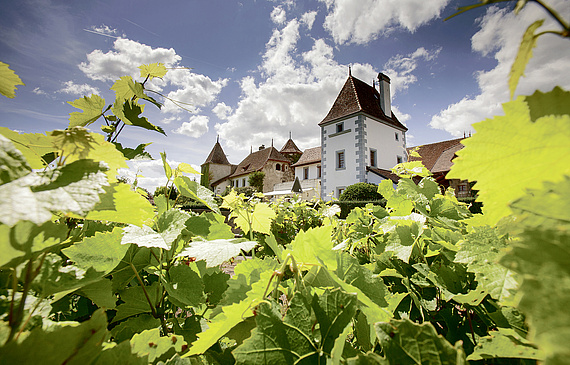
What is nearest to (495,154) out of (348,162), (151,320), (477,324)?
(477,324)

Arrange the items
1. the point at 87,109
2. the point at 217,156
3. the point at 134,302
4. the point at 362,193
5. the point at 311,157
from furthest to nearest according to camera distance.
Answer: the point at 217,156 → the point at 311,157 → the point at 362,193 → the point at 87,109 → the point at 134,302

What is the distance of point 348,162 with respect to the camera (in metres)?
21.2

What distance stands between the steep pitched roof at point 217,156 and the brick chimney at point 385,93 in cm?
Result: 2718

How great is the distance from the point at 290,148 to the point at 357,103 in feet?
67.5

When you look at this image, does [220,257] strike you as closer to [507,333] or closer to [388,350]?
[388,350]

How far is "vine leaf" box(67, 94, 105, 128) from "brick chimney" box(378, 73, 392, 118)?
81.0ft

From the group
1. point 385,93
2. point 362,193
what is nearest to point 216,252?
point 362,193

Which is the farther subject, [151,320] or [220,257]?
[151,320]

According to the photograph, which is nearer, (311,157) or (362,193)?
(362,193)

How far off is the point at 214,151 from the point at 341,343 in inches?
1723

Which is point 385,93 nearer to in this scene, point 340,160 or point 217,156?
point 340,160

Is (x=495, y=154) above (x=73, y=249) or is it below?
above

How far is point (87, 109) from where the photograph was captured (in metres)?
0.85

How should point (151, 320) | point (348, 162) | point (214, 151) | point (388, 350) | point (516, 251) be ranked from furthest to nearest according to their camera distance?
A: point (214, 151), point (348, 162), point (151, 320), point (388, 350), point (516, 251)
